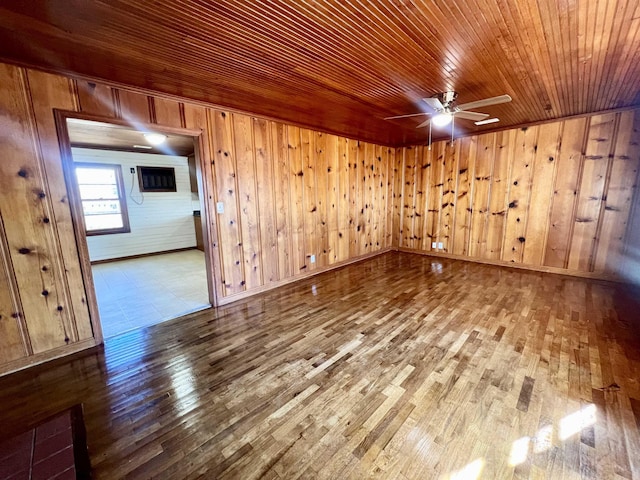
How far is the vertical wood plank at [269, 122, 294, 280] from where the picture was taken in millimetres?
3846

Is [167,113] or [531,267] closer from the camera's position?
[167,113]

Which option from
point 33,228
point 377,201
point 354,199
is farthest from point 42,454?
point 377,201

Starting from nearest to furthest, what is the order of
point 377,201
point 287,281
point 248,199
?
point 248,199 → point 287,281 → point 377,201

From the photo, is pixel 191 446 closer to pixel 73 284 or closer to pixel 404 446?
pixel 404 446

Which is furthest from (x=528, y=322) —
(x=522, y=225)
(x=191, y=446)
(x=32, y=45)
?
(x=32, y=45)

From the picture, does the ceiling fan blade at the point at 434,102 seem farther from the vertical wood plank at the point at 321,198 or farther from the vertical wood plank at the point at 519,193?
the vertical wood plank at the point at 519,193

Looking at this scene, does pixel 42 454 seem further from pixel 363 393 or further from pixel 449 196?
pixel 449 196

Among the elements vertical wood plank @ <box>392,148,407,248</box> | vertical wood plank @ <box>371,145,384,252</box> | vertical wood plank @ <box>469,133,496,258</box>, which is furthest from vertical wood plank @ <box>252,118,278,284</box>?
vertical wood plank @ <box>469,133,496,258</box>

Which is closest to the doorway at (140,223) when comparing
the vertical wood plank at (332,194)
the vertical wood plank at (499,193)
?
the vertical wood plank at (332,194)

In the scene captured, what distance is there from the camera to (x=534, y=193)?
449 centimetres

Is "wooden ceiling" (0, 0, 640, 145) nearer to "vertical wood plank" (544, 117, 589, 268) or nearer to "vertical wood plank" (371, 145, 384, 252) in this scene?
"vertical wood plank" (544, 117, 589, 268)

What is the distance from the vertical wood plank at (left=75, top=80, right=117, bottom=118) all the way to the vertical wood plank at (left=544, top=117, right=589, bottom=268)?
5.91 m

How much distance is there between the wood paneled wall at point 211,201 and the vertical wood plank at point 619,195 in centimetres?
345

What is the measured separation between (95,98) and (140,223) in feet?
15.2
